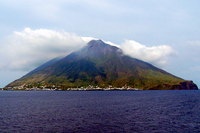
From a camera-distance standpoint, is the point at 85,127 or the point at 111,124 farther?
the point at 111,124

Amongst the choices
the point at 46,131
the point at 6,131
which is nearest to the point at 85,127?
the point at 46,131

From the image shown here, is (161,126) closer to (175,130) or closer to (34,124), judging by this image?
(175,130)

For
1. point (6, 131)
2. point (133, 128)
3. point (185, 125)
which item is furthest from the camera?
point (185, 125)

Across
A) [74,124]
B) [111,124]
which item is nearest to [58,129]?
[74,124]

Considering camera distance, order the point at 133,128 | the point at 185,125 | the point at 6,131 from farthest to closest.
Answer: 1. the point at 185,125
2. the point at 133,128
3. the point at 6,131

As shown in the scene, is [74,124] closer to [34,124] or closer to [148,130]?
[34,124]

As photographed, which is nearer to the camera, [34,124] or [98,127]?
[98,127]

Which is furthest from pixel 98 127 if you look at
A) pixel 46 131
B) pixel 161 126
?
pixel 161 126
